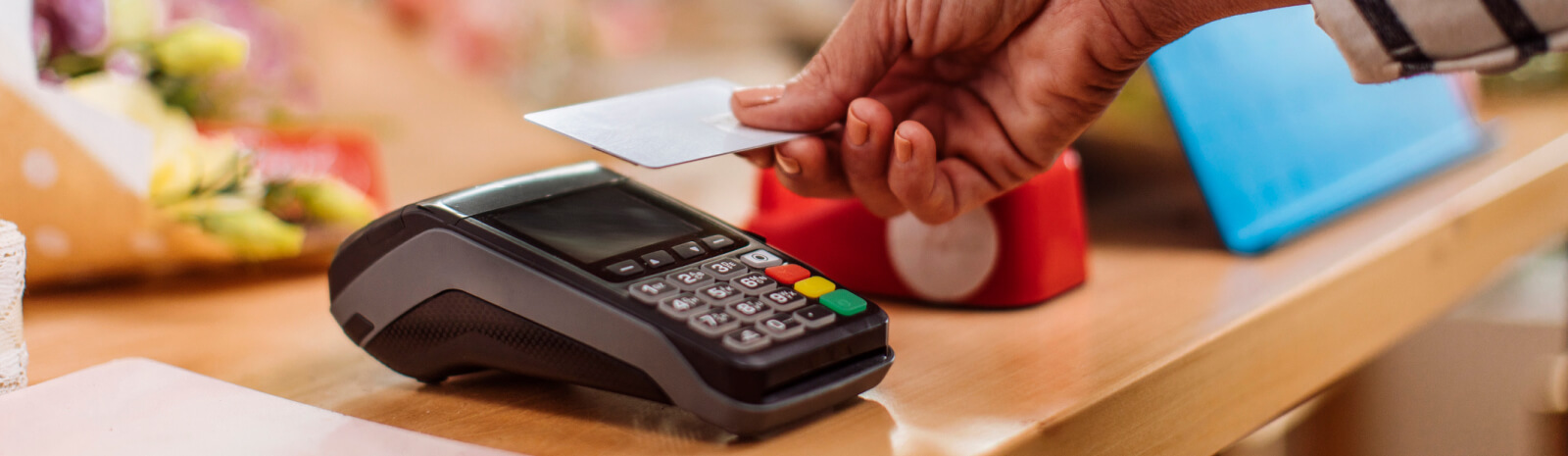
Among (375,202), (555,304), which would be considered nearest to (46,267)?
(375,202)

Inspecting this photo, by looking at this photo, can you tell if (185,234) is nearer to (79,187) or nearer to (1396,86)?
(79,187)

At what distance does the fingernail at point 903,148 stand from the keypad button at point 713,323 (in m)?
0.18

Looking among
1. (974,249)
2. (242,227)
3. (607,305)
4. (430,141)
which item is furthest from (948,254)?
(430,141)

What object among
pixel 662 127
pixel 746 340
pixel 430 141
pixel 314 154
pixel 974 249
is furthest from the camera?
pixel 430 141

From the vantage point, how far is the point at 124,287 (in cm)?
60

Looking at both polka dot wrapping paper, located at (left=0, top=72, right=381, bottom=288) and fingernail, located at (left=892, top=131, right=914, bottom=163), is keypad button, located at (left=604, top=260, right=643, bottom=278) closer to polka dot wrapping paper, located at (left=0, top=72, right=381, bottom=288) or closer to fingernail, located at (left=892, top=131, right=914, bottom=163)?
fingernail, located at (left=892, top=131, right=914, bottom=163)

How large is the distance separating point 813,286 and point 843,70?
18cm

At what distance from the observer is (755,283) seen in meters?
0.38

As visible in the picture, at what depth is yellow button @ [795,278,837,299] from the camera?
38cm

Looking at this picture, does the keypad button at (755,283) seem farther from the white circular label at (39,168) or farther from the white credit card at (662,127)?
the white circular label at (39,168)

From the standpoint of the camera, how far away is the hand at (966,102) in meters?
0.49

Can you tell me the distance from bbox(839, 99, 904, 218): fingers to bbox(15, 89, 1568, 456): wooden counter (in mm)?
65

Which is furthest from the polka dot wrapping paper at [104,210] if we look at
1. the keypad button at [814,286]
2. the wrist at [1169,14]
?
the wrist at [1169,14]

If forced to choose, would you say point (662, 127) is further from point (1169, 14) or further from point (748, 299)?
point (1169, 14)
